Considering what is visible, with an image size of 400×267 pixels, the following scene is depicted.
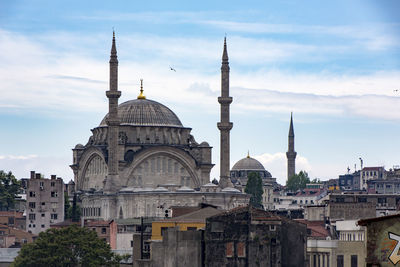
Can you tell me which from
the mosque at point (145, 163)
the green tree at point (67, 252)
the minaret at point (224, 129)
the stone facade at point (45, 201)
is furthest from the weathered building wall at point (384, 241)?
the minaret at point (224, 129)

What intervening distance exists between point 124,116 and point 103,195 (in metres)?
14.4

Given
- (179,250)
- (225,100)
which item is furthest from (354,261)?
(225,100)

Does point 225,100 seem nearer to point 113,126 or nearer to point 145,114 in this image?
point 113,126

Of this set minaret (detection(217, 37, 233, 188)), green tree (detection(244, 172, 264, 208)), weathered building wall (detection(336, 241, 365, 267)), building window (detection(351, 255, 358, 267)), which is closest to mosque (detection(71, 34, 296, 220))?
minaret (detection(217, 37, 233, 188))

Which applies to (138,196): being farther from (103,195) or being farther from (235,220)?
(235,220)

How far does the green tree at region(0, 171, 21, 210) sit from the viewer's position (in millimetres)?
154250

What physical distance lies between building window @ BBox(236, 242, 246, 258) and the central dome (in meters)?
90.8

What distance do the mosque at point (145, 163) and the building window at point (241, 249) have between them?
7430 cm

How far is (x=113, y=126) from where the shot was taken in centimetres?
14425

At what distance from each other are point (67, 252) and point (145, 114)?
6832cm

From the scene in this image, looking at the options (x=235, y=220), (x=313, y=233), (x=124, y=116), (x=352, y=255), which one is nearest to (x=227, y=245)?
(x=235, y=220)

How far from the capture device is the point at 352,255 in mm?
75000

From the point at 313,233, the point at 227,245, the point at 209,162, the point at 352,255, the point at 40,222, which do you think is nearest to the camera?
the point at 227,245

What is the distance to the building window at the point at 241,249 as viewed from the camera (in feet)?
205
